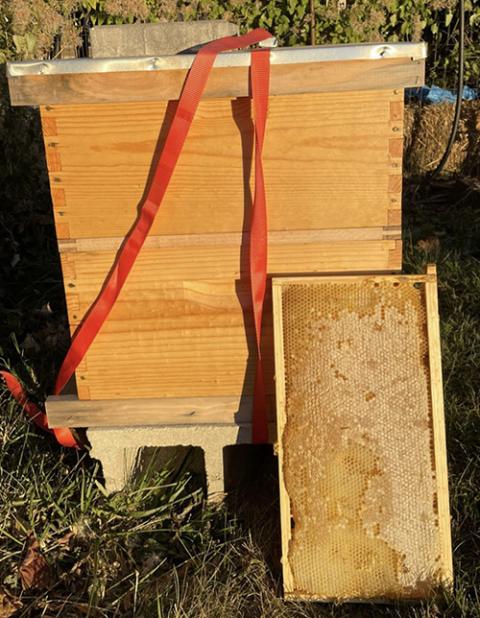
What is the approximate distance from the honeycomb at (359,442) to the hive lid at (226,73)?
62 centimetres

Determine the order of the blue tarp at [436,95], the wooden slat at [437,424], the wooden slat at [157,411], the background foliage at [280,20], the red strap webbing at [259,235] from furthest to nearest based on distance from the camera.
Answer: the blue tarp at [436,95], the background foliage at [280,20], the wooden slat at [157,411], the wooden slat at [437,424], the red strap webbing at [259,235]

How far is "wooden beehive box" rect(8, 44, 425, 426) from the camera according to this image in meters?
2.21

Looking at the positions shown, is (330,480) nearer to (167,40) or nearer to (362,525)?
(362,525)

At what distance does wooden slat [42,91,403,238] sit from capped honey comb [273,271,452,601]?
25cm

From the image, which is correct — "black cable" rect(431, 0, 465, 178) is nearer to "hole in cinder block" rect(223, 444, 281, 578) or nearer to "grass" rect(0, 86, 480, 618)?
"grass" rect(0, 86, 480, 618)

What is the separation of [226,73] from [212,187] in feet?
1.14

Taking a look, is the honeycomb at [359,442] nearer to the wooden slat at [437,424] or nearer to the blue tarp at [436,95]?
the wooden slat at [437,424]

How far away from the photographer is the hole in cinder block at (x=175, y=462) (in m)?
2.97

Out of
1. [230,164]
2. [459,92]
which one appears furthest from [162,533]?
[459,92]

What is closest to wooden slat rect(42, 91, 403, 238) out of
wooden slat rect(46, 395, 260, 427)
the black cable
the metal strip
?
the metal strip

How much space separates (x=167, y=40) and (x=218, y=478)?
1.70 metres

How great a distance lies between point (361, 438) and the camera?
7.75ft

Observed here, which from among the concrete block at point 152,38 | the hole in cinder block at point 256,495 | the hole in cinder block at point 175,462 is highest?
the concrete block at point 152,38

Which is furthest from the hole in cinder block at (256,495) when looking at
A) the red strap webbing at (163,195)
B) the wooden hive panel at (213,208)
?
the wooden hive panel at (213,208)
